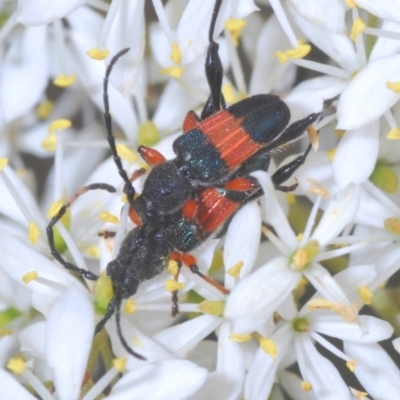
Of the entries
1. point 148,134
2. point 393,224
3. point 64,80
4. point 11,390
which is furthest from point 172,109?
point 11,390

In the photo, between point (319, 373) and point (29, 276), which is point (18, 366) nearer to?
point (29, 276)

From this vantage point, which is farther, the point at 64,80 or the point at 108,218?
the point at 64,80

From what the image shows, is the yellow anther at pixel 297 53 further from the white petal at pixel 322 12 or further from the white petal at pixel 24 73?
the white petal at pixel 24 73

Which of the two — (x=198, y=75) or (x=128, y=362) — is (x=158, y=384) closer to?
(x=128, y=362)

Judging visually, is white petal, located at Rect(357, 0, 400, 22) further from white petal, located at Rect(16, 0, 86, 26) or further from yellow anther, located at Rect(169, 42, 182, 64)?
white petal, located at Rect(16, 0, 86, 26)

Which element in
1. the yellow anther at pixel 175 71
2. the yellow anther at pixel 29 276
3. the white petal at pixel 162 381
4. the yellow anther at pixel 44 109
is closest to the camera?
the white petal at pixel 162 381

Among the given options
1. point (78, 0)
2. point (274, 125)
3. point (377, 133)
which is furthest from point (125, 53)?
point (377, 133)

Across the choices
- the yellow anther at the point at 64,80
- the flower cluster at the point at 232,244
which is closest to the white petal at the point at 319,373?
the flower cluster at the point at 232,244
